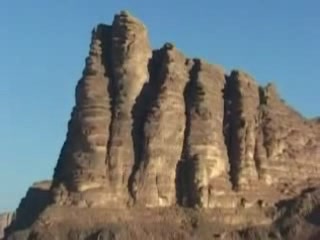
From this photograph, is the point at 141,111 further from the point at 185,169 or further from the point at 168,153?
the point at 185,169

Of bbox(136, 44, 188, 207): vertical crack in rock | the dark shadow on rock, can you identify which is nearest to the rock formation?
bbox(136, 44, 188, 207): vertical crack in rock

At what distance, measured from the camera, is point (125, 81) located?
452 feet

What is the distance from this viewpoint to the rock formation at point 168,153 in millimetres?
128125

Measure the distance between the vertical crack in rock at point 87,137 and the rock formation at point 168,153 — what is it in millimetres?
125

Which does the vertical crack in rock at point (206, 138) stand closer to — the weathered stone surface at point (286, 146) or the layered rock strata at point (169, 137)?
the layered rock strata at point (169, 137)

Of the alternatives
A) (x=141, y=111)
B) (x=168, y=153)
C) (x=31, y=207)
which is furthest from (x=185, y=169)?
(x=31, y=207)

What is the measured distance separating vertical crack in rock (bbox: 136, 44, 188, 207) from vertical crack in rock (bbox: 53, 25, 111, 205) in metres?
5.16

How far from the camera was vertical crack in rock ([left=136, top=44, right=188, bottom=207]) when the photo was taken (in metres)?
132

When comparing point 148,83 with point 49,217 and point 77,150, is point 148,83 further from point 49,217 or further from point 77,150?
point 49,217

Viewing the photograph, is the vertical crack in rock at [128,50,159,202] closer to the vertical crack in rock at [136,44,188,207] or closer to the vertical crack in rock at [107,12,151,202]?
the vertical crack in rock at [107,12,151,202]

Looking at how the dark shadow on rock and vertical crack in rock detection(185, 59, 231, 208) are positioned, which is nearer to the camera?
vertical crack in rock detection(185, 59, 231, 208)

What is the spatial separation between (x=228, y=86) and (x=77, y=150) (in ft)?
73.7

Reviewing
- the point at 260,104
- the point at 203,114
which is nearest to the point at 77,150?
the point at 203,114

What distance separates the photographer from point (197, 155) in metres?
135
